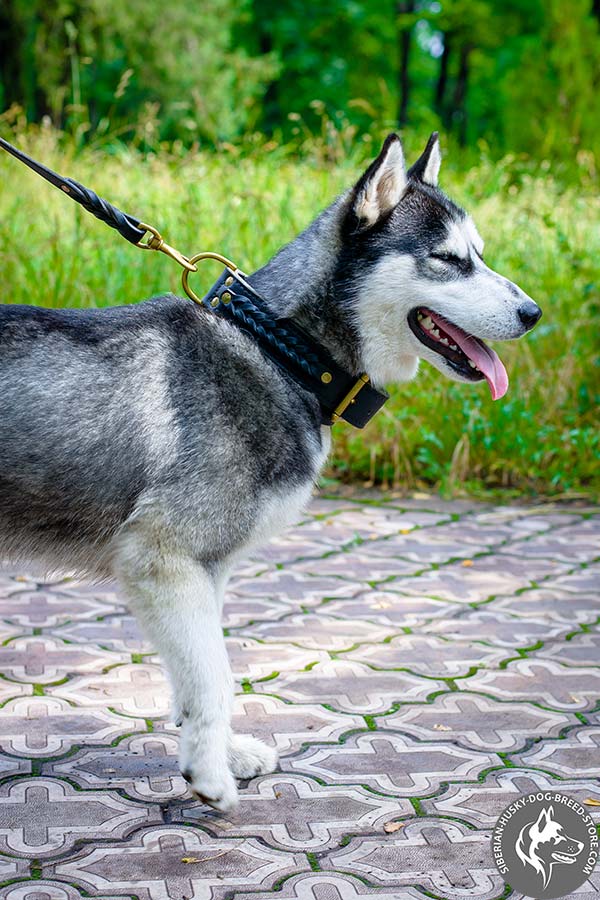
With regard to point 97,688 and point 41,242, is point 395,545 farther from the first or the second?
point 41,242

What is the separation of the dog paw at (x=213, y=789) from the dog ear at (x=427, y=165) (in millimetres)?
1815

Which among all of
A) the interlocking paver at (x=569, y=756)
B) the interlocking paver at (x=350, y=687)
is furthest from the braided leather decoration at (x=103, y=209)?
the interlocking paver at (x=569, y=756)

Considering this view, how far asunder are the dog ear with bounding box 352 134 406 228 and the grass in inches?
119

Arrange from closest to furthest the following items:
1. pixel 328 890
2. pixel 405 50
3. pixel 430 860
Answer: pixel 328 890 → pixel 430 860 → pixel 405 50

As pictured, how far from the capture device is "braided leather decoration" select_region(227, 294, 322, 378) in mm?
3029

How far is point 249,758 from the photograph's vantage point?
308cm

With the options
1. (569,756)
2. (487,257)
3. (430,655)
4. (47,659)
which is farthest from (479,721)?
(487,257)

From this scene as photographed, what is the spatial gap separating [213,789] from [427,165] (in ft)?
6.32

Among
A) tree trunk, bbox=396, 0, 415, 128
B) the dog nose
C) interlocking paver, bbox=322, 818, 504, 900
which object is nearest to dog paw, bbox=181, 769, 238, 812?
interlocking paver, bbox=322, 818, 504, 900

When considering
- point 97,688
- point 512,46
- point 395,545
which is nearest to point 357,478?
point 395,545

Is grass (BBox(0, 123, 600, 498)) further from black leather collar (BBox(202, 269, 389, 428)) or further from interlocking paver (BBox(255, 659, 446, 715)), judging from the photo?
black leather collar (BBox(202, 269, 389, 428))

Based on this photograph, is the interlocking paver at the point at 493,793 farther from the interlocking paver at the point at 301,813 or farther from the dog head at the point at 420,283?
the dog head at the point at 420,283

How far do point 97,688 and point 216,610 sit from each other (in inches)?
39.0

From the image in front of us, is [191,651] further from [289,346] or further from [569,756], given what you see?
[569,756]
